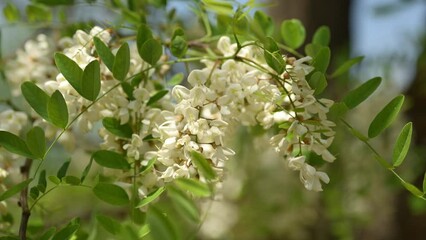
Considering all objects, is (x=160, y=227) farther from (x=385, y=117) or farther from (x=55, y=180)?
(x=385, y=117)

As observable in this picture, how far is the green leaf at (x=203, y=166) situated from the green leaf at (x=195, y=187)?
2 centimetres

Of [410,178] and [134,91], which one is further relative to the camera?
[410,178]

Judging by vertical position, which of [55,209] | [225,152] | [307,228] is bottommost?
[307,228]

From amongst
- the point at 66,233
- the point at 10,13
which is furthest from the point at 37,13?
the point at 66,233

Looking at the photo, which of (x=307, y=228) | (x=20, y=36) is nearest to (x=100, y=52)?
(x=20, y=36)

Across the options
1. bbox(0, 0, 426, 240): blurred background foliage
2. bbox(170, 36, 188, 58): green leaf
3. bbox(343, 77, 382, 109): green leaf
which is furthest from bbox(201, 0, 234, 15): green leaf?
bbox(0, 0, 426, 240): blurred background foliage

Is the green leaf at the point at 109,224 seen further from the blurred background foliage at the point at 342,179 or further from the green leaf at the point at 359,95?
the blurred background foliage at the point at 342,179

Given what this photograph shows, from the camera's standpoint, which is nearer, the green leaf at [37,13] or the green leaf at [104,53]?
the green leaf at [104,53]

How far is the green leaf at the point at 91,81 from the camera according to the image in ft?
1.59

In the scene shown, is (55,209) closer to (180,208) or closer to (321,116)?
(180,208)

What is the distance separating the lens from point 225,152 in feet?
1.56

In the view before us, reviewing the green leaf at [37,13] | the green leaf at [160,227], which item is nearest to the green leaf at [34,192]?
the green leaf at [160,227]

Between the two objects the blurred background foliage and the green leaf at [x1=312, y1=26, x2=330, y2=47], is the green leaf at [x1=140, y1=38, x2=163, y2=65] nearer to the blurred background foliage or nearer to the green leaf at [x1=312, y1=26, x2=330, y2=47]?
the green leaf at [x1=312, y1=26, x2=330, y2=47]

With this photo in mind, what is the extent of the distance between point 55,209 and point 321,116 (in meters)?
0.35
